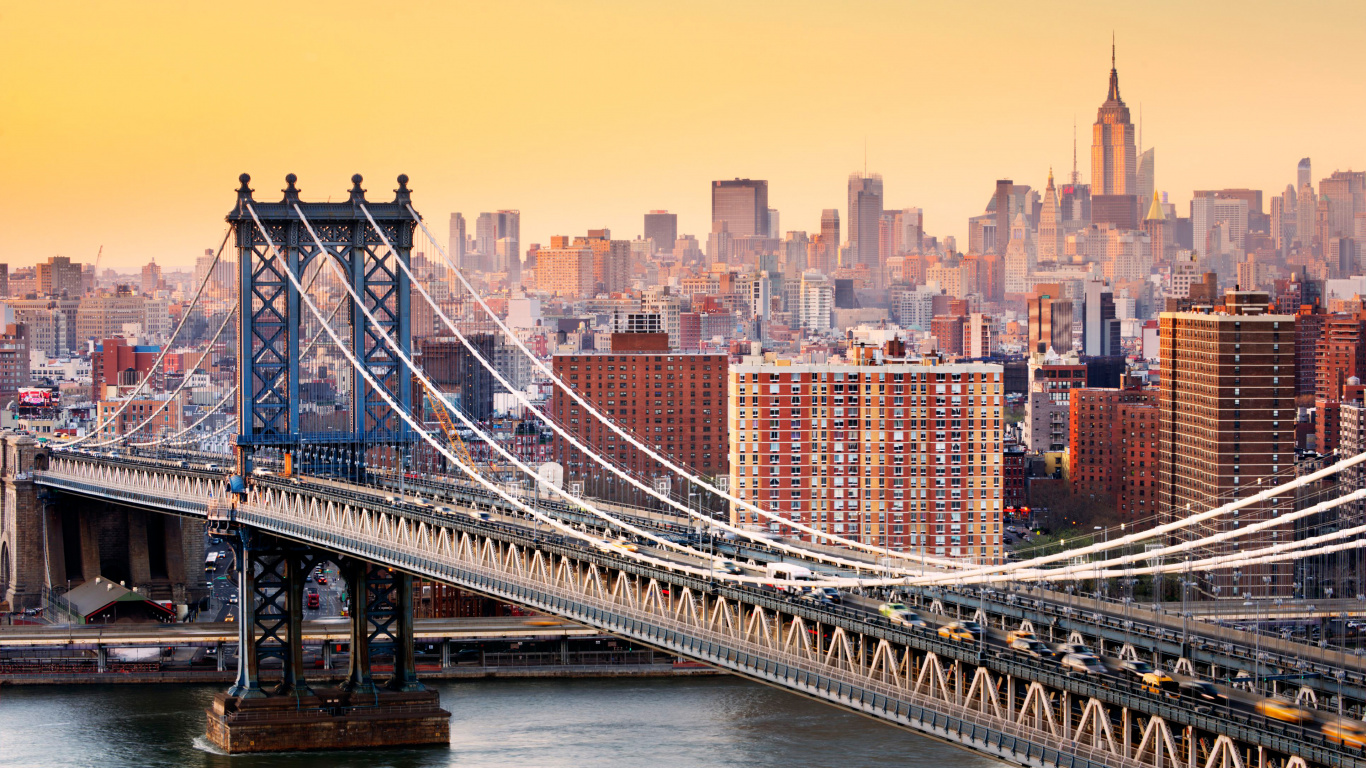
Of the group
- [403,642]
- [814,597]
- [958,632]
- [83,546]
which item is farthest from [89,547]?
[958,632]

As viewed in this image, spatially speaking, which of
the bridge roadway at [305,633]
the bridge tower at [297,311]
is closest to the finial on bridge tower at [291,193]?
the bridge tower at [297,311]

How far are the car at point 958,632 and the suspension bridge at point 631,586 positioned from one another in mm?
50

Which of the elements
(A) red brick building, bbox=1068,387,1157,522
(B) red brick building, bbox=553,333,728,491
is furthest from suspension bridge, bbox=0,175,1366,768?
(B) red brick building, bbox=553,333,728,491

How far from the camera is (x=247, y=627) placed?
4119 cm

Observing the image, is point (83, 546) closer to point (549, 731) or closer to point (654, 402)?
point (549, 731)

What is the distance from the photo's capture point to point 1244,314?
217 ft

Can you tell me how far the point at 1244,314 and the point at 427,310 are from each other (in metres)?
33.4

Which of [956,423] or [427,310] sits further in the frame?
[427,310]

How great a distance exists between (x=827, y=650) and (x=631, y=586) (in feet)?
13.9

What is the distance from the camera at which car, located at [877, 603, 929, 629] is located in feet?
84.4

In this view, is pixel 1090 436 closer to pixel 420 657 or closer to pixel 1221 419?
pixel 1221 419

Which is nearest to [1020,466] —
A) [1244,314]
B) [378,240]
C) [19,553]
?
[1244,314]

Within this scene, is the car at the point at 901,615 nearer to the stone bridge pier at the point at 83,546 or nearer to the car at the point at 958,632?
→ the car at the point at 958,632

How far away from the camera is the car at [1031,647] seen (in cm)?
2409
